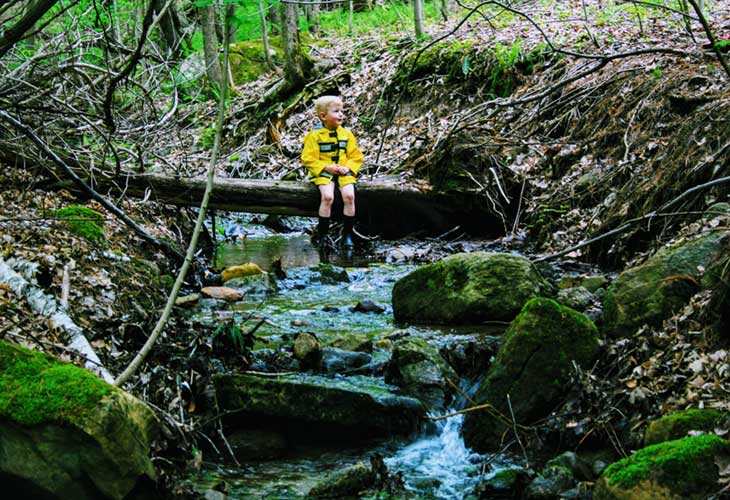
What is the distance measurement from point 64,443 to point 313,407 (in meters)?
1.66

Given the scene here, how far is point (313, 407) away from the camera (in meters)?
4.27

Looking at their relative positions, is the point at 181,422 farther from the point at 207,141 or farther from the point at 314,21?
the point at 314,21

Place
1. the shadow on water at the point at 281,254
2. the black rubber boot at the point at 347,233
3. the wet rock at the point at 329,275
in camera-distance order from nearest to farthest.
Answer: the wet rock at the point at 329,275 < the shadow on water at the point at 281,254 < the black rubber boot at the point at 347,233

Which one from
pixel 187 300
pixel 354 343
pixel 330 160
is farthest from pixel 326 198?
pixel 354 343

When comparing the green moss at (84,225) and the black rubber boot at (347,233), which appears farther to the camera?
the black rubber boot at (347,233)

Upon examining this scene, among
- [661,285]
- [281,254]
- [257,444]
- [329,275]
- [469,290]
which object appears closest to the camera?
[257,444]

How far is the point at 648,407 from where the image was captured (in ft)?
12.5

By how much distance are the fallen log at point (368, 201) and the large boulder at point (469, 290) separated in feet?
10.8

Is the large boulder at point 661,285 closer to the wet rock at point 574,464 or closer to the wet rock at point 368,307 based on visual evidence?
the wet rock at point 574,464

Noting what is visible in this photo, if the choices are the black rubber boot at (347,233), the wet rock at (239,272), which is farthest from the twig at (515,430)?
→ the black rubber boot at (347,233)

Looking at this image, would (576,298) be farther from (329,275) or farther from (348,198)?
(348,198)

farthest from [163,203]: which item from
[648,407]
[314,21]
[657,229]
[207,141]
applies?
[314,21]

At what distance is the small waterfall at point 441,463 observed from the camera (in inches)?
149

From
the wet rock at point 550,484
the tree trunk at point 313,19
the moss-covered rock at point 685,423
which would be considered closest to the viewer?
the moss-covered rock at point 685,423
